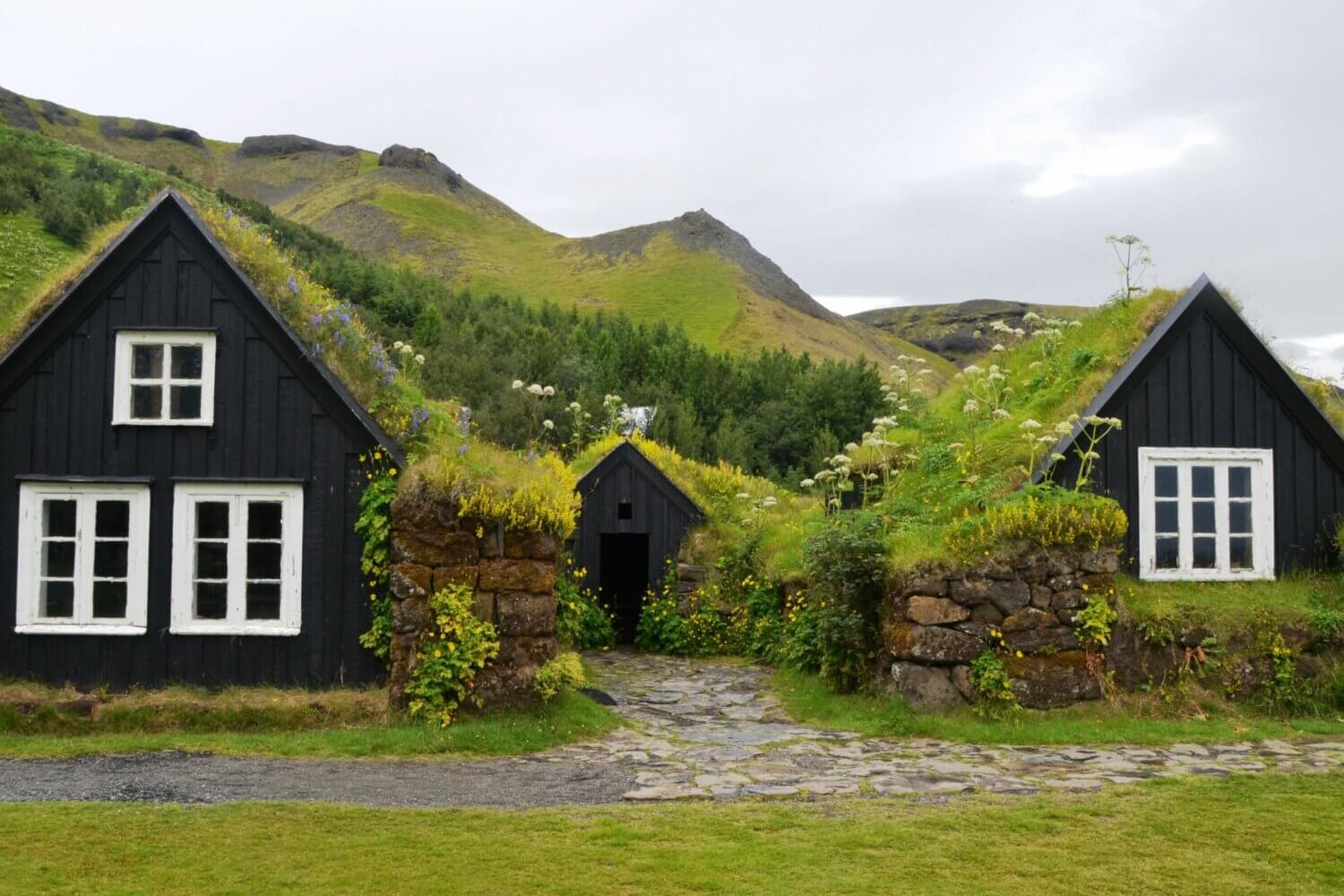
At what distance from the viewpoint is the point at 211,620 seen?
12.4m

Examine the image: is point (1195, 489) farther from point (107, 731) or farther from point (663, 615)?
point (107, 731)

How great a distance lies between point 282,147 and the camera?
611 feet

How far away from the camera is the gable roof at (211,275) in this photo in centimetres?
1244

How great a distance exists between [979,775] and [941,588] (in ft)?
9.63

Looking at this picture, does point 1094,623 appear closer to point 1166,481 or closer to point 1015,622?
point 1015,622

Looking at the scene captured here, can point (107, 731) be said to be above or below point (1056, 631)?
below

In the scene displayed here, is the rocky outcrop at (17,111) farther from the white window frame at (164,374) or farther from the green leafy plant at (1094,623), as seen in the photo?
the green leafy plant at (1094,623)

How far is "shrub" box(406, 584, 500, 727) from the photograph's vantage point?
11.8 m

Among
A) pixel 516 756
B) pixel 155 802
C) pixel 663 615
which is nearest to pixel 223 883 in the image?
pixel 155 802

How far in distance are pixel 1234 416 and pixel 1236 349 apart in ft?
2.91

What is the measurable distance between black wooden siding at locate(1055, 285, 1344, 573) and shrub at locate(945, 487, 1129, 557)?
1.78m

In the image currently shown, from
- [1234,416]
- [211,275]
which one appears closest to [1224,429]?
[1234,416]

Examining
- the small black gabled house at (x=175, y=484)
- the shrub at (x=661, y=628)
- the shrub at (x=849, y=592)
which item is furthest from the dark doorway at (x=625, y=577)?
the small black gabled house at (x=175, y=484)

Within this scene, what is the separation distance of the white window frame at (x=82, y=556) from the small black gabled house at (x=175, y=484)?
0.06ft
